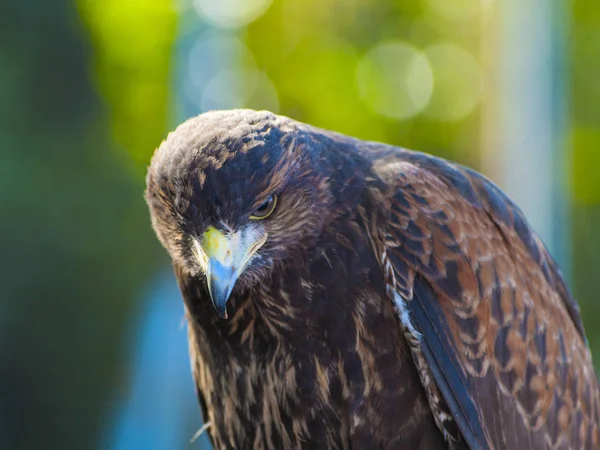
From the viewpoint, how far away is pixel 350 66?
1084cm

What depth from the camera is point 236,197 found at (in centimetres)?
267

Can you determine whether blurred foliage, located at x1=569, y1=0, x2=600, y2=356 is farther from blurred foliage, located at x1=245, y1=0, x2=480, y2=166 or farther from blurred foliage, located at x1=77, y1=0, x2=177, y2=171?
blurred foliage, located at x1=77, y1=0, x2=177, y2=171

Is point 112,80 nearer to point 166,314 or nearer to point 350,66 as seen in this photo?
point 166,314

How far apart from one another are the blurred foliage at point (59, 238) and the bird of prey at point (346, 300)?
3.17m

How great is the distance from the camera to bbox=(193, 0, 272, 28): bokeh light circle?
714cm

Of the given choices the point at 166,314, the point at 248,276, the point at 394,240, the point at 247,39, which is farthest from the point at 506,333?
the point at 247,39

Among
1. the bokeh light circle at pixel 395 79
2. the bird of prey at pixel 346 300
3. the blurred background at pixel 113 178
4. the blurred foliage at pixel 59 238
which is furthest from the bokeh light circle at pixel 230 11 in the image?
the bird of prey at pixel 346 300

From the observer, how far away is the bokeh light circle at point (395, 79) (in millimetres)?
11297

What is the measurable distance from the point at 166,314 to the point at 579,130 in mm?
5726

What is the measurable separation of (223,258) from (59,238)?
3.75m

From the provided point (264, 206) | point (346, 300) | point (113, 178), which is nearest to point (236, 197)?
point (264, 206)

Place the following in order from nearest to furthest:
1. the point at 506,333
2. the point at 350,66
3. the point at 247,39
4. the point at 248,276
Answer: the point at 248,276, the point at 506,333, the point at 247,39, the point at 350,66

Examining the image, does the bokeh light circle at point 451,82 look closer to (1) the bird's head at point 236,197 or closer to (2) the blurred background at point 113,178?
(2) the blurred background at point 113,178

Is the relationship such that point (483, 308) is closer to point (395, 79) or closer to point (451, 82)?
point (451, 82)
